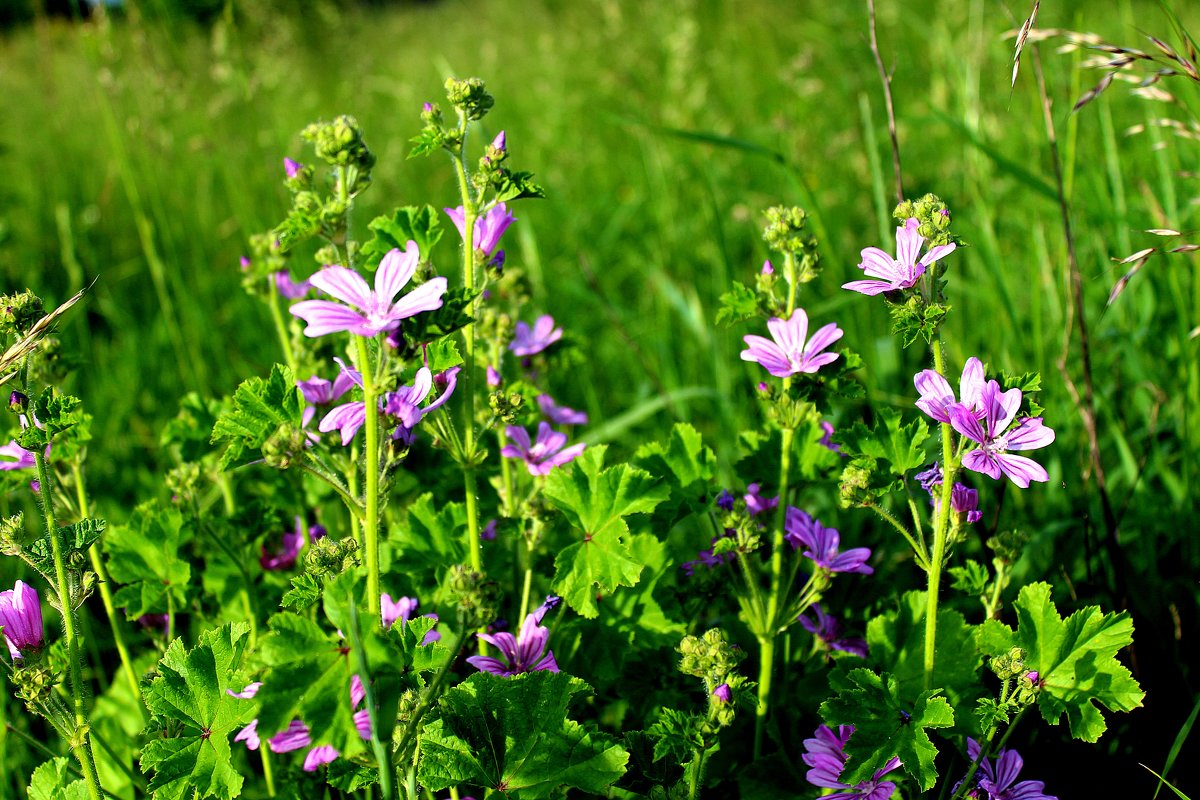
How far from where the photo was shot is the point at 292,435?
1524 millimetres

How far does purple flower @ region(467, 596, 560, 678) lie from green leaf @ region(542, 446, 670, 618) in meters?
0.09

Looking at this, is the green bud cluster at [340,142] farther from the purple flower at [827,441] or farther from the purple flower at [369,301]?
the purple flower at [827,441]

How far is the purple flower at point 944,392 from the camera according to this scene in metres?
1.55

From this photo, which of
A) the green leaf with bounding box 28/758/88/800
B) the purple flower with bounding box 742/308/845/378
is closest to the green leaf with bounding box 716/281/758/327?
the purple flower with bounding box 742/308/845/378

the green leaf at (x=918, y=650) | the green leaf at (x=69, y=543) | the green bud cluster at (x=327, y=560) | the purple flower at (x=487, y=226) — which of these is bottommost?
the green leaf at (x=918, y=650)

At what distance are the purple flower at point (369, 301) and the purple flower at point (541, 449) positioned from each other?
68 cm

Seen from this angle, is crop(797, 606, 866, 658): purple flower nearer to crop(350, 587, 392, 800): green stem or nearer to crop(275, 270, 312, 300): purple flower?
crop(350, 587, 392, 800): green stem

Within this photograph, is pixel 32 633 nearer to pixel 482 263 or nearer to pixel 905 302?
pixel 482 263

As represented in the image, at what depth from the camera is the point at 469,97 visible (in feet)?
5.56

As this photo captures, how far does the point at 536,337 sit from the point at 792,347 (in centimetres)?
75

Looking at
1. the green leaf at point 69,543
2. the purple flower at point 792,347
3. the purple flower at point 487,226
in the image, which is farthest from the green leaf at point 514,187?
the green leaf at point 69,543

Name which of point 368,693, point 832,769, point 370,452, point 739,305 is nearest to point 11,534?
point 370,452

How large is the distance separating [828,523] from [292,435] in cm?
179

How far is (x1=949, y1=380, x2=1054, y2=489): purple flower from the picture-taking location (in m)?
1.55
